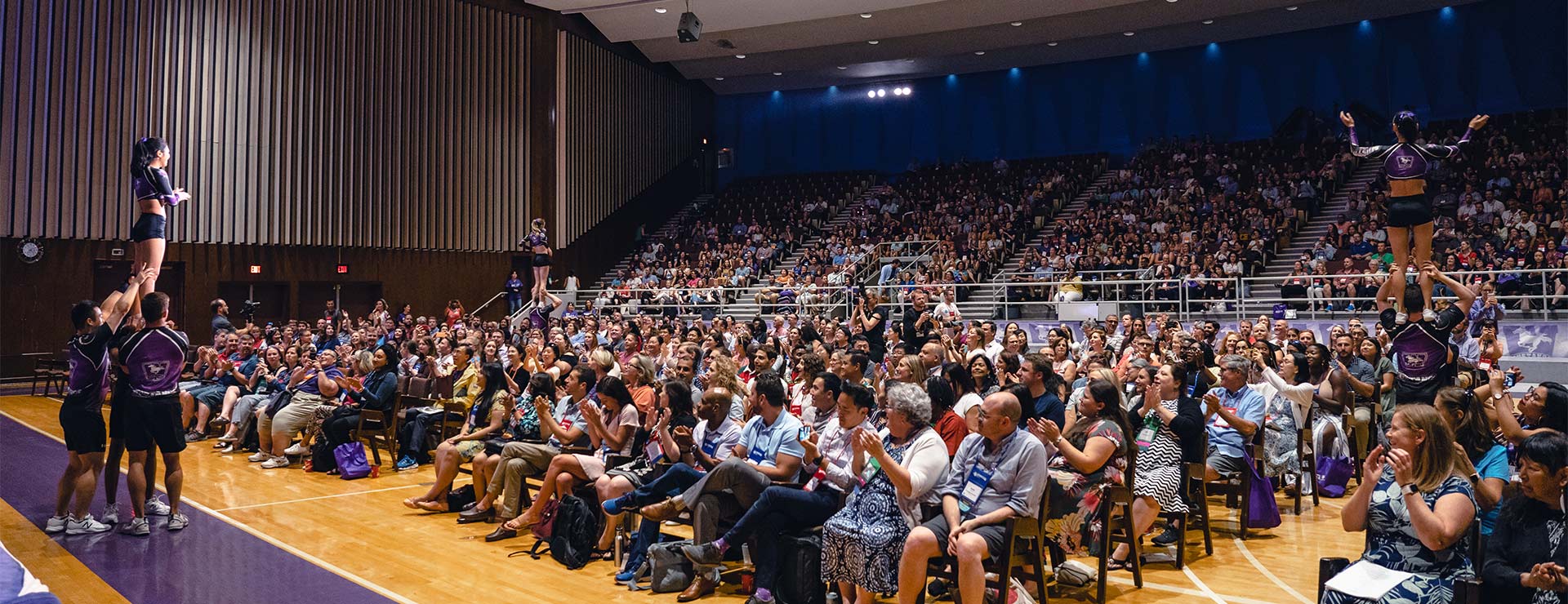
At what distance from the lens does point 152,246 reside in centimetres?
679

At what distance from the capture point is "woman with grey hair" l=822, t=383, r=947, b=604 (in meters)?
4.04

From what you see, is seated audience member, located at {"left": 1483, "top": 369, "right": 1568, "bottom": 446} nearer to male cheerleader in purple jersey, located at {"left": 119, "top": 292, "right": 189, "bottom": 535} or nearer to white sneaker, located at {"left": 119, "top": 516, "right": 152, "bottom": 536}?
male cheerleader in purple jersey, located at {"left": 119, "top": 292, "right": 189, "bottom": 535}

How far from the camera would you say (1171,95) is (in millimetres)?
21625

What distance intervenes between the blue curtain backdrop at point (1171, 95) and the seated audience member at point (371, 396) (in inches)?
680

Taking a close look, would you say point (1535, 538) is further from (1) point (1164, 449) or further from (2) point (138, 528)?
(2) point (138, 528)

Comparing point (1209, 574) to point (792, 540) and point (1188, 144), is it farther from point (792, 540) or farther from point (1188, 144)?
point (1188, 144)

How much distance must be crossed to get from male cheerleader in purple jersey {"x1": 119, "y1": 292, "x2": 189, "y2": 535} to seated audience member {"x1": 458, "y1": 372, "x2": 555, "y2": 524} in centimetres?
168

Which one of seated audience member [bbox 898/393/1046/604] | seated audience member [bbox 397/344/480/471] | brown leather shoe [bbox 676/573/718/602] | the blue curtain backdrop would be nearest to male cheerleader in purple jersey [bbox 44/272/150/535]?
seated audience member [bbox 397/344/480/471]

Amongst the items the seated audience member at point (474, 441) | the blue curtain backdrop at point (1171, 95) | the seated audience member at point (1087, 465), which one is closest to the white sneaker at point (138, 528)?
the seated audience member at point (474, 441)

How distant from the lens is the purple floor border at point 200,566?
4692 millimetres

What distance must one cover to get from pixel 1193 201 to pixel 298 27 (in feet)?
50.1

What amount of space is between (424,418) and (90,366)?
2.93m

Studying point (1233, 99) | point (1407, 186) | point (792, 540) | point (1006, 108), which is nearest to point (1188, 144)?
point (1233, 99)

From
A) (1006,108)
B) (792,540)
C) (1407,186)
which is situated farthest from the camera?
(1006,108)
